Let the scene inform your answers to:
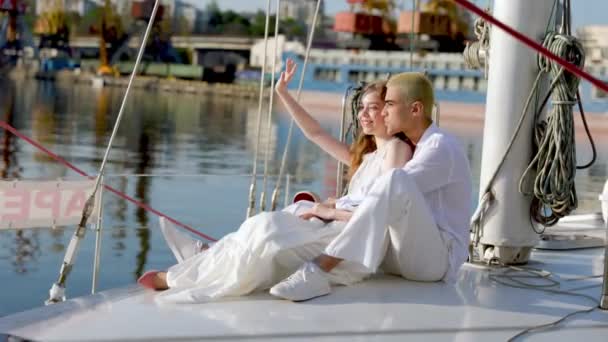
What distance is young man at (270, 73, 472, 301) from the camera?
3129 mm

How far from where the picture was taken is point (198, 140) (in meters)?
31.2

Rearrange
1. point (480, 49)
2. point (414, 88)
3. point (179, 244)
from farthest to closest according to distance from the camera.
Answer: point (480, 49) < point (179, 244) < point (414, 88)

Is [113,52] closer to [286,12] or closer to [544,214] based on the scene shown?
[286,12]

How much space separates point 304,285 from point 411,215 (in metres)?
0.41

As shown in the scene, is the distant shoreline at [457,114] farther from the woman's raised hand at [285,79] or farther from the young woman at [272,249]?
the young woman at [272,249]

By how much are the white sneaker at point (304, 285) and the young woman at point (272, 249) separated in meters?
0.08

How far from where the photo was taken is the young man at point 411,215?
123 inches

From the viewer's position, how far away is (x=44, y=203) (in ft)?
12.5

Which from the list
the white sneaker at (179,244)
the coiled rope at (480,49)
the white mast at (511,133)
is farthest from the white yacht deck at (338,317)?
the coiled rope at (480,49)

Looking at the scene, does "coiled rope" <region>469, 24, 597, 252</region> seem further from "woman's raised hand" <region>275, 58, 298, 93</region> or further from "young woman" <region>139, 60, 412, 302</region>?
"woman's raised hand" <region>275, 58, 298, 93</region>

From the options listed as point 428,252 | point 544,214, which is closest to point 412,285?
point 428,252

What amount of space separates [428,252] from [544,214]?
0.98 meters

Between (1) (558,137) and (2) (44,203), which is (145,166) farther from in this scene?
(1) (558,137)

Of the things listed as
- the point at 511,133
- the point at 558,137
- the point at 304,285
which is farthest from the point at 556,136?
the point at 304,285
